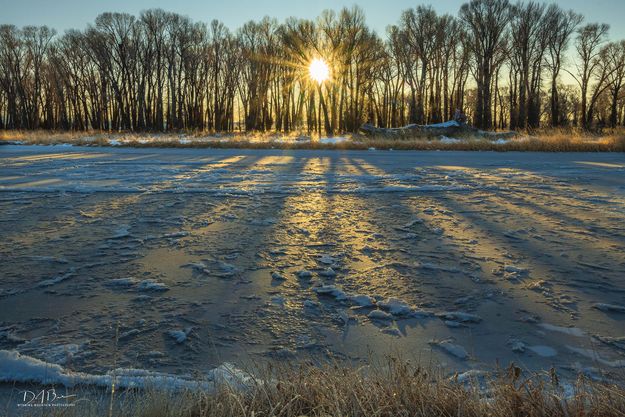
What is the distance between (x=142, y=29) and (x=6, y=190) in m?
38.9

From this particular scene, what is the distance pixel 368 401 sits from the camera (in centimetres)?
133

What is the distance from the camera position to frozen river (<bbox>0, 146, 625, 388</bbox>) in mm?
1981

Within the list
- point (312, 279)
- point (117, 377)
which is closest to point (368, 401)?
point (117, 377)

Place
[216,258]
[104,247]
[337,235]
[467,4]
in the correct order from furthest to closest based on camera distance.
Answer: [467,4], [337,235], [104,247], [216,258]

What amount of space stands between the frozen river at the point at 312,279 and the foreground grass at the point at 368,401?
407 mm

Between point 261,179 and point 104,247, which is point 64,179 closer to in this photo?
point 261,179

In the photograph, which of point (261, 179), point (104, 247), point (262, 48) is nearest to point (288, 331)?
point (104, 247)

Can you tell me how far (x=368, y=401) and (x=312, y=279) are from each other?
60.5 inches

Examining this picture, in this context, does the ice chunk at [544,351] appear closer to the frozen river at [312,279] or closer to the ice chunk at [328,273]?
the frozen river at [312,279]

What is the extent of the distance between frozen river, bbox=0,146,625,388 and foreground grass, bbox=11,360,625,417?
407 millimetres

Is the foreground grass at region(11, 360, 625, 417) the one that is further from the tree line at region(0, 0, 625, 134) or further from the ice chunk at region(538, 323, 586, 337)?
the tree line at region(0, 0, 625, 134)

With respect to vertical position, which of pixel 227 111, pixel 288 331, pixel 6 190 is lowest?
pixel 288 331

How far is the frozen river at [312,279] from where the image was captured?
1981 millimetres

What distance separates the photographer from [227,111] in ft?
151
